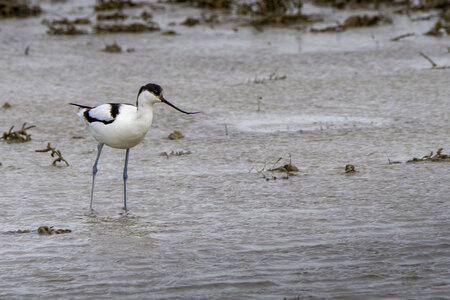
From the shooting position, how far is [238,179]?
22.0 ft

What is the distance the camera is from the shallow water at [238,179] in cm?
462

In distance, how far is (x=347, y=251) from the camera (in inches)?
194

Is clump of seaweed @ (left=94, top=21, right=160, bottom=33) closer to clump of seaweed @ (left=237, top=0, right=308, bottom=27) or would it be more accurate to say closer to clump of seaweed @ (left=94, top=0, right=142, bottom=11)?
clump of seaweed @ (left=237, top=0, right=308, bottom=27)

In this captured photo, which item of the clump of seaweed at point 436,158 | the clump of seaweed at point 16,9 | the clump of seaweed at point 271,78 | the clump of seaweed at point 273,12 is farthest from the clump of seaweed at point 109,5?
the clump of seaweed at point 436,158

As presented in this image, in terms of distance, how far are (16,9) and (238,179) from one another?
1042cm

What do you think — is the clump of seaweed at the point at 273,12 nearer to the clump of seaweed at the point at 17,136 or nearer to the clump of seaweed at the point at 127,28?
the clump of seaweed at the point at 127,28

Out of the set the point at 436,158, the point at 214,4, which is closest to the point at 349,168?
the point at 436,158

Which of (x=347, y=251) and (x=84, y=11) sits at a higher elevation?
(x=84, y=11)

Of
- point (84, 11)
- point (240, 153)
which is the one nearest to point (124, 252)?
point (240, 153)

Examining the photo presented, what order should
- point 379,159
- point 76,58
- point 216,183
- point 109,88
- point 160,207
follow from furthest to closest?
point 76,58 < point 109,88 < point 379,159 < point 216,183 < point 160,207

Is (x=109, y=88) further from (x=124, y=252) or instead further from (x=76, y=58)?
(x=124, y=252)

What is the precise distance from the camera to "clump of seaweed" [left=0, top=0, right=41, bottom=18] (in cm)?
1545

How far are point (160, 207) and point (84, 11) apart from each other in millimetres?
10978

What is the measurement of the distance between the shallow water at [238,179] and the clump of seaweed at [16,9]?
130 inches
